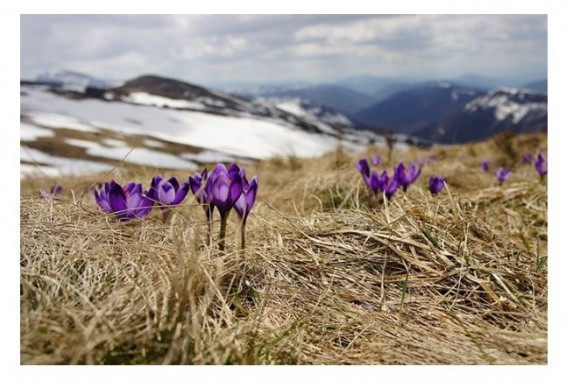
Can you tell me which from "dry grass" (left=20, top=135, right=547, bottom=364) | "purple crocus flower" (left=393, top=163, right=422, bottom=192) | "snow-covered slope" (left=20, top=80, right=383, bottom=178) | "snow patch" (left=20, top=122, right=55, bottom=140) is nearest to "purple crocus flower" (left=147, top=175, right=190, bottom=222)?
"dry grass" (left=20, top=135, right=547, bottom=364)

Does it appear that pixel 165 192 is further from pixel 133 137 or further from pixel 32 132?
pixel 32 132

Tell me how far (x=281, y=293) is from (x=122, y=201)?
79 cm

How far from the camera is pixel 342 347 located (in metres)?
1.67

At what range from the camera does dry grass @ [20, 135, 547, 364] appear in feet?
4.81

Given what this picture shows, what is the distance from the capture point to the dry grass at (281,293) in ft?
4.81

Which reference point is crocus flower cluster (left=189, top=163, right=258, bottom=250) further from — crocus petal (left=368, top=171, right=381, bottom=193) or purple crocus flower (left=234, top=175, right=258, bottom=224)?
crocus petal (left=368, top=171, right=381, bottom=193)

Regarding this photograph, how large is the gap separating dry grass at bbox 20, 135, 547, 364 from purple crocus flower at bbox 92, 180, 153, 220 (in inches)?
2.4

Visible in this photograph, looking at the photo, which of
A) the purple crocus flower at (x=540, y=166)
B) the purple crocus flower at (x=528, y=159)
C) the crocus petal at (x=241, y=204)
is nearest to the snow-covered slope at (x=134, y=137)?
the purple crocus flower at (x=540, y=166)

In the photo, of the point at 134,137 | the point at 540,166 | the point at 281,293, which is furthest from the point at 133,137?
the point at 281,293

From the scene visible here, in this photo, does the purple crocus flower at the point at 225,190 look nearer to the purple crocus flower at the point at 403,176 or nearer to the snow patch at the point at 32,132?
the purple crocus flower at the point at 403,176

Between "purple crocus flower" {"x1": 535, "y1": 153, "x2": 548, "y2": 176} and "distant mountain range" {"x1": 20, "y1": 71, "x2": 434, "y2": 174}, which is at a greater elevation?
"distant mountain range" {"x1": 20, "y1": 71, "x2": 434, "y2": 174}

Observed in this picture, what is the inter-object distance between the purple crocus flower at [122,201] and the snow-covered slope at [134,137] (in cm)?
385

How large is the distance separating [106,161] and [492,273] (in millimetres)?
9553
